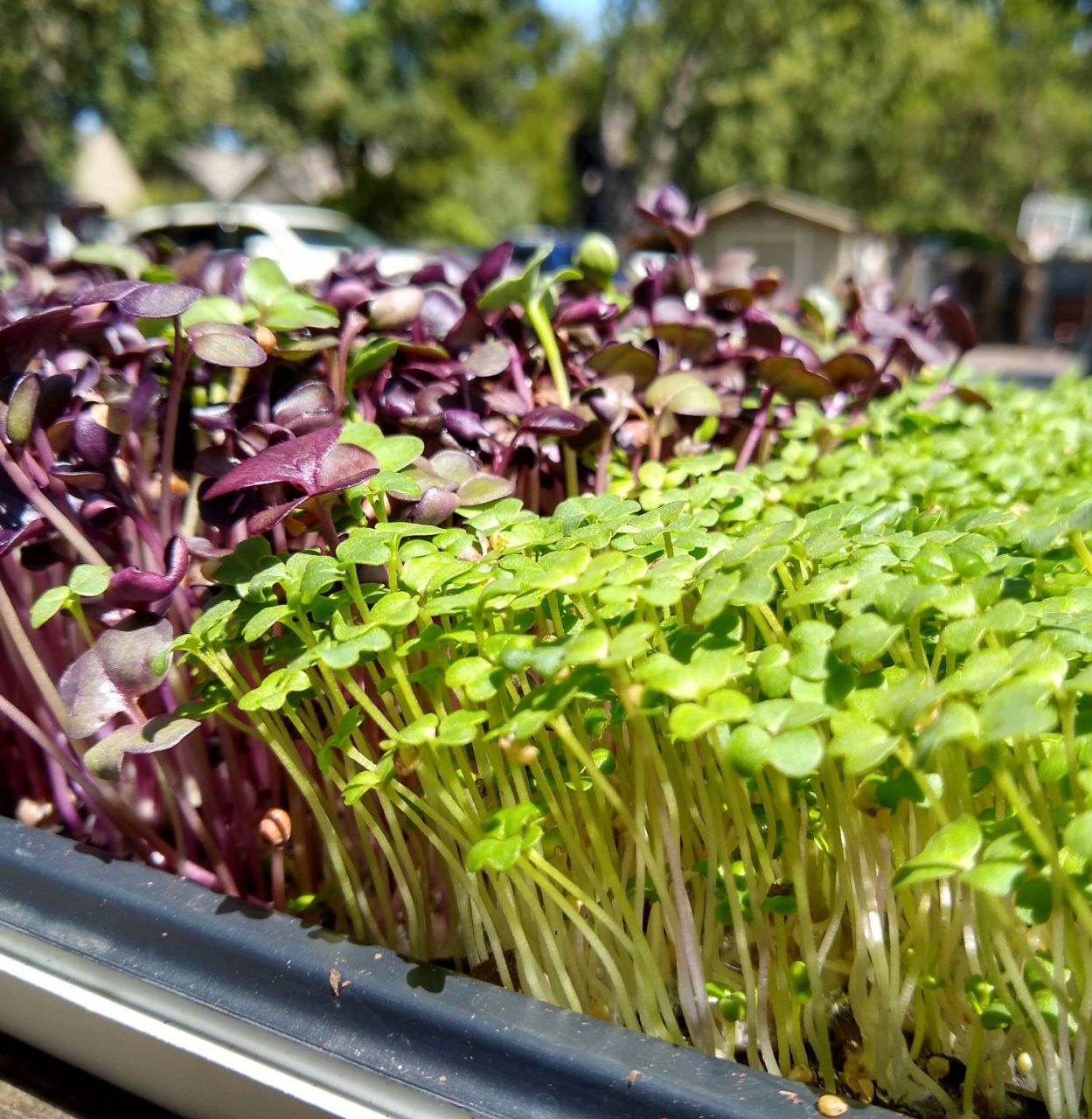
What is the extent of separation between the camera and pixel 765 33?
42.7 ft

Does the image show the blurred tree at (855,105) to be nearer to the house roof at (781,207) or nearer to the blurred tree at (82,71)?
the house roof at (781,207)

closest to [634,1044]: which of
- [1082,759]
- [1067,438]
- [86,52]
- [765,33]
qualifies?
[1082,759]

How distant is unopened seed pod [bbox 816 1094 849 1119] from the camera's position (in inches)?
21.5

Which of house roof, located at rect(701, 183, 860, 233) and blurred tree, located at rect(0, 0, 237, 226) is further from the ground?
blurred tree, located at rect(0, 0, 237, 226)

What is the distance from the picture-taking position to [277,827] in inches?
35.2

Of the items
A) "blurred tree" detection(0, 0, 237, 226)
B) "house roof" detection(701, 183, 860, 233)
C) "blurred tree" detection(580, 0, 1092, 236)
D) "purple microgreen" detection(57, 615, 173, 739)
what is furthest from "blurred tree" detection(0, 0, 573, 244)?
"purple microgreen" detection(57, 615, 173, 739)

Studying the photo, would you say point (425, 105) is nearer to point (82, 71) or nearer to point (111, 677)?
point (82, 71)

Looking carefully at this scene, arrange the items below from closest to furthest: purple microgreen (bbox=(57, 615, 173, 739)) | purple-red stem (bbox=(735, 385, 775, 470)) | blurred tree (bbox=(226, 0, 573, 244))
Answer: purple microgreen (bbox=(57, 615, 173, 739)) → purple-red stem (bbox=(735, 385, 775, 470)) → blurred tree (bbox=(226, 0, 573, 244))

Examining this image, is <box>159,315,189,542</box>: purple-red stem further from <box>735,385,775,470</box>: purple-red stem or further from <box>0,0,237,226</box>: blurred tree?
<box>0,0,237,226</box>: blurred tree

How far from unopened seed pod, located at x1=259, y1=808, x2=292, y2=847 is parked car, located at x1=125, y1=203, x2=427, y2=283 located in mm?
709

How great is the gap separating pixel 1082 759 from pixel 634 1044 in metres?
0.32

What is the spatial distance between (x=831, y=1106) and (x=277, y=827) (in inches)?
21.3

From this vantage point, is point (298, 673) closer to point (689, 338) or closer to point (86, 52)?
point (689, 338)

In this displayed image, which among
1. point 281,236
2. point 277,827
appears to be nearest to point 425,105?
point 281,236
